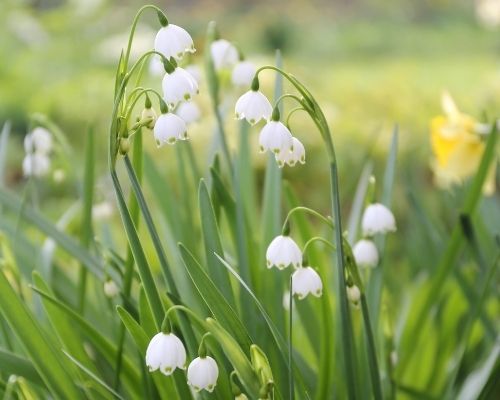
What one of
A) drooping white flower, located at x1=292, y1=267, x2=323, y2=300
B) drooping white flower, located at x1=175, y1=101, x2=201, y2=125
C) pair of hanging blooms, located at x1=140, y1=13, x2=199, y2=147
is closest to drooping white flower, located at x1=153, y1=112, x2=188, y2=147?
pair of hanging blooms, located at x1=140, y1=13, x2=199, y2=147

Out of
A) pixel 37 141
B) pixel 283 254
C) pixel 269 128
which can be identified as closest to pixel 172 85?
pixel 269 128

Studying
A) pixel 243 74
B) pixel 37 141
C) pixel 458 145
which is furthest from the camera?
pixel 458 145

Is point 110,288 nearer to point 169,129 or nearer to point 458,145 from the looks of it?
point 169,129

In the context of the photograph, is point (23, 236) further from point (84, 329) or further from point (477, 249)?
point (477, 249)

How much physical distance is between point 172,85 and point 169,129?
0.05 m

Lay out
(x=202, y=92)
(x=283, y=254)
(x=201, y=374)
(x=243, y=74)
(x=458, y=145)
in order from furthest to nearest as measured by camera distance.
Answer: (x=202, y=92)
(x=458, y=145)
(x=243, y=74)
(x=283, y=254)
(x=201, y=374)

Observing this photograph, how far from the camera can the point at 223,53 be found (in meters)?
1.48

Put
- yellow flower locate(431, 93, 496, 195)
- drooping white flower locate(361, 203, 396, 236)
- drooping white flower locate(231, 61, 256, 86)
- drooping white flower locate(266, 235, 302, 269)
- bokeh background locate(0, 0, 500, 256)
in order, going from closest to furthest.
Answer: drooping white flower locate(266, 235, 302, 269), drooping white flower locate(361, 203, 396, 236), drooping white flower locate(231, 61, 256, 86), yellow flower locate(431, 93, 496, 195), bokeh background locate(0, 0, 500, 256)

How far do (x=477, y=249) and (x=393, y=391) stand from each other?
0.32 meters

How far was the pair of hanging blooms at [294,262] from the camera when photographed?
103 cm

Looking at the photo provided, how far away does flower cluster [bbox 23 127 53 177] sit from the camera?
1.55 meters

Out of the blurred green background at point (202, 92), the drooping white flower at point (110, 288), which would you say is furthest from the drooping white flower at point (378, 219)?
the blurred green background at point (202, 92)

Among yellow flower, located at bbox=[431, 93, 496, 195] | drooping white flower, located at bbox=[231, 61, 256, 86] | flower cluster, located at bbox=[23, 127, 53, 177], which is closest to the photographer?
drooping white flower, located at bbox=[231, 61, 256, 86]

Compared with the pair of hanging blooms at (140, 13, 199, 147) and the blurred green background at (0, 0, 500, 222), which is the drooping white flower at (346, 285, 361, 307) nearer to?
the pair of hanging blooms at (140, 13, 199, 147)
